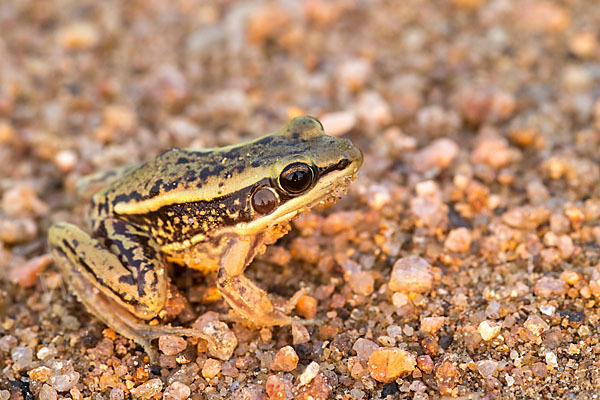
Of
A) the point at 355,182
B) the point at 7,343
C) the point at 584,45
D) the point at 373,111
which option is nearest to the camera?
the point at 7,343

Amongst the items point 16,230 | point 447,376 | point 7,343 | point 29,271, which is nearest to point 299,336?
point 447,376

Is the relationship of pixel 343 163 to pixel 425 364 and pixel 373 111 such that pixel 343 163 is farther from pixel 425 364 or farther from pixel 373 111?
pixel 373 111

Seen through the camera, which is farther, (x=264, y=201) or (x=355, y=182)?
(x=355, y=182)


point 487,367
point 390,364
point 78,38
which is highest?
point 78,38

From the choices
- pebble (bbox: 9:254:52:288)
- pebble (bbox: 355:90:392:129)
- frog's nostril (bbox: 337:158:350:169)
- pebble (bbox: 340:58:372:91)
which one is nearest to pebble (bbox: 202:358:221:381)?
frog's nostril (bbox: 337:158:350:169)

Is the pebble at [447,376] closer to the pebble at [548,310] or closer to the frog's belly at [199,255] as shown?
the pebble at [548,310]

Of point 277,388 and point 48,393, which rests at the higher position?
point 48,393

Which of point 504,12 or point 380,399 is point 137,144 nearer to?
point 380,399

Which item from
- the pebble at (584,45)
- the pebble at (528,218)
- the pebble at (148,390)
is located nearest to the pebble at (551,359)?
the pebble at (528,218)
